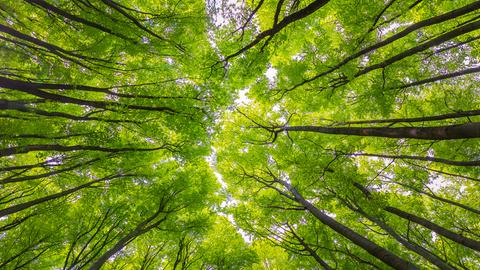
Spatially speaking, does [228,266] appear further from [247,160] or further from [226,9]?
[226,9]

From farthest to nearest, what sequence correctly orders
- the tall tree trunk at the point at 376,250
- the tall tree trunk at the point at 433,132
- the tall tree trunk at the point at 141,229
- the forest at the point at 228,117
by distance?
1. the tall tree trunk at the point at 141,229
2. the forest at the point at 228,117
3. the tall tree trunk at the point at 376,250
4. the tall tree trunk at the point at 433,132

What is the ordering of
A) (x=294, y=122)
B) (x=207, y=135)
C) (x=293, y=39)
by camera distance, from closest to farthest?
(x=207, y=135) → (x=293, y=39) → (x=294, y=122)

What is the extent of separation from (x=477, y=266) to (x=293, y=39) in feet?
35.3

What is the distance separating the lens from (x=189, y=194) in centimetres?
782

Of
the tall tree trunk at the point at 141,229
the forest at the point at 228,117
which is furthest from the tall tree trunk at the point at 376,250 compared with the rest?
the tall tree trunk at the point at 141,229

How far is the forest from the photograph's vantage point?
4680 mm

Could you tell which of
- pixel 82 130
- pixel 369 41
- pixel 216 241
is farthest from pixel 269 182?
pixel 82 130

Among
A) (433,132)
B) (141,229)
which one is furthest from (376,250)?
(141,229)

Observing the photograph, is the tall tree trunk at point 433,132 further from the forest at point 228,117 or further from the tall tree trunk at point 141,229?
the tall tree trunk at point 141,229

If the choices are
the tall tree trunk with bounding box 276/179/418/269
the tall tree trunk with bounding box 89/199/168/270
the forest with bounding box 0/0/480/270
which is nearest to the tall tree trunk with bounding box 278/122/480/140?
the forest with bounding box 0/0/480/270

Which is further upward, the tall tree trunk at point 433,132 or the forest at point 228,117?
the forest at point 228,117

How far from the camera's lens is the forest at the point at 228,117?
15.4 feet

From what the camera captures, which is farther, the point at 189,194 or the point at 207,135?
the point at 189,194

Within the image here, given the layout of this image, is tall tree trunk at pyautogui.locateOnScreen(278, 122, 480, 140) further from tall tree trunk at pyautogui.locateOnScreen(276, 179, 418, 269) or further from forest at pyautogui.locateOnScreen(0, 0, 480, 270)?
tall tree trunk at pyautogui.locateOnScreen(276, 179, 418, 269)
